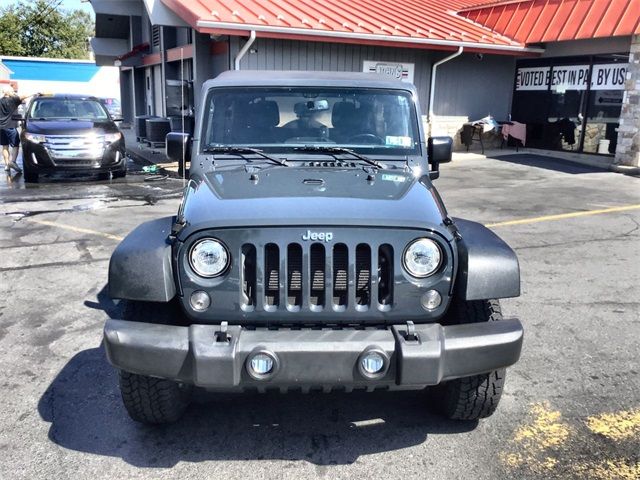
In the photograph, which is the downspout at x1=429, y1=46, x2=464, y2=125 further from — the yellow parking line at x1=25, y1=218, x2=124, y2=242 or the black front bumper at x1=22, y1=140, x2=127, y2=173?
the yellow parking line at x1=25, y1=218, x2=124, y2=242

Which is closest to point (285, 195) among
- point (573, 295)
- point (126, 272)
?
point (126, 272)

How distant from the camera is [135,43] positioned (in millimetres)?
23766

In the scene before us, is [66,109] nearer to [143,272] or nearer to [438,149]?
[438,149]

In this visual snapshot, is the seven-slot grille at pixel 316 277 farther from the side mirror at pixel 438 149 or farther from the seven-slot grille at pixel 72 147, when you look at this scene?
the seven-slot grille at pixel 72 147

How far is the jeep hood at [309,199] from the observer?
283cm

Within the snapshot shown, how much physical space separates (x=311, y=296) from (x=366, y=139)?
1558 millimetres

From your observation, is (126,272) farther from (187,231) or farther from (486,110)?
(486,110)

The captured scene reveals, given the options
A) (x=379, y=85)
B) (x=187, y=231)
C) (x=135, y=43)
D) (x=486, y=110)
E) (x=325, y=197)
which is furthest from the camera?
(x=135, y=43)

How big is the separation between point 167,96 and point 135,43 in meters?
7.89

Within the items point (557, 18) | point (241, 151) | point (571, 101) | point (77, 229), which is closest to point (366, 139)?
point (241, 151)

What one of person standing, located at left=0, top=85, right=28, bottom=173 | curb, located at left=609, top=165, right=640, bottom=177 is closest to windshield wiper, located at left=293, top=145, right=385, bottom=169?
person standing, located at left=0, top=85, right=28, bottom=173

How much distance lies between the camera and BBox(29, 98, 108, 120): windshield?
1209 centimetres

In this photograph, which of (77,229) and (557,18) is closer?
(77,229)

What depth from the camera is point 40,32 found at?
5044 centimetres
